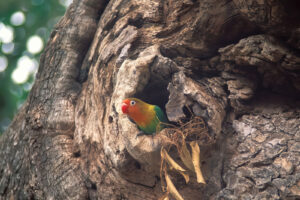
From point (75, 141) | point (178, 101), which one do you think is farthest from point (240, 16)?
point (75, 141)

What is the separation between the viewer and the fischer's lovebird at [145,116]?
6.86ft

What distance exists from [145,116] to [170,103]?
355mm

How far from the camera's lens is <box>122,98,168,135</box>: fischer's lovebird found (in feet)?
6.86

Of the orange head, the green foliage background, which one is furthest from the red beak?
the green foliage background

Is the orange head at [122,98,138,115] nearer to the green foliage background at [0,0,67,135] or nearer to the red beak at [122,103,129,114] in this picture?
the red beak at [122,103,129,114]

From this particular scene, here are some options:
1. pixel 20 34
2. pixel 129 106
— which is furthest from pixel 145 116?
pixel 20 34

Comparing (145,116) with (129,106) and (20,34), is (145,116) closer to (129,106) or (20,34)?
(129,106)

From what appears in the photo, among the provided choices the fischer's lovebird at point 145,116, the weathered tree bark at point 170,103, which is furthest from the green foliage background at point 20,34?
the fischer's lovebird at point 145,116

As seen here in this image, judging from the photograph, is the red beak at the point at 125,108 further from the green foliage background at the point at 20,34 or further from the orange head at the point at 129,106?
the green foliage background at the point at 20,34

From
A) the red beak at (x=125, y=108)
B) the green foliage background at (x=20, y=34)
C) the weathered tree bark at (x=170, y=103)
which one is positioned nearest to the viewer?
the weathered tree bark at (x=170, y=103)

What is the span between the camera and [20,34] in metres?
5.20

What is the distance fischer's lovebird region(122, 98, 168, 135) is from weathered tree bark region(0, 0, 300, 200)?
11 cm

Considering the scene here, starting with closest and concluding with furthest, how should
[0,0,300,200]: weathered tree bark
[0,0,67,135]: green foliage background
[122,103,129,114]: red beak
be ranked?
1. [0,0,300,200]: weathered tree bark
2. [122,103,129,114]: red beak
3. [0,0,67,135]: green foliage background

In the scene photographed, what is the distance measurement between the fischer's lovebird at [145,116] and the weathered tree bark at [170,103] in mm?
113
